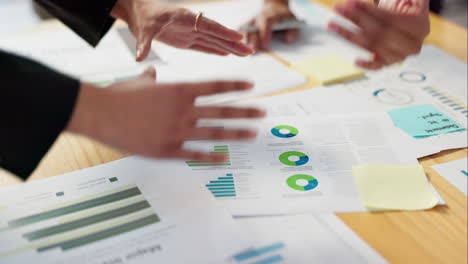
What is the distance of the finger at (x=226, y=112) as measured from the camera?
569 mm

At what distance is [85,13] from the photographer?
0.93 meters

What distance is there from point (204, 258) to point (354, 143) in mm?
354

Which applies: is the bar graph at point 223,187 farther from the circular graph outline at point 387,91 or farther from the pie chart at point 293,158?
the circular graph outline at point 387,91

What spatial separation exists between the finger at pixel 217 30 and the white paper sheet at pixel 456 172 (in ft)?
1.47

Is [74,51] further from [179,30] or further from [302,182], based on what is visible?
[302,182]

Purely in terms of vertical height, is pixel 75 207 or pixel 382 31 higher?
pixel 382 31

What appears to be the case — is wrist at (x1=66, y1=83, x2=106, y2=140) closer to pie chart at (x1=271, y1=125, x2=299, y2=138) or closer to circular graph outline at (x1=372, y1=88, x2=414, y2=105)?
pie chart at (x1=271, y1=125, x2=299, y2=138)

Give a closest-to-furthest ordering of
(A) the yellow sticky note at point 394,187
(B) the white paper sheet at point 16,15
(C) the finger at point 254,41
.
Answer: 1. (A) the yellow sticky note at point 394,187
2. (C) the finger at point 254,41
3. (B) the white paper sheet at point 16,15

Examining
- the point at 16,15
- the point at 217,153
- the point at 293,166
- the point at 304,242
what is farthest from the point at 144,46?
the point at 16,15

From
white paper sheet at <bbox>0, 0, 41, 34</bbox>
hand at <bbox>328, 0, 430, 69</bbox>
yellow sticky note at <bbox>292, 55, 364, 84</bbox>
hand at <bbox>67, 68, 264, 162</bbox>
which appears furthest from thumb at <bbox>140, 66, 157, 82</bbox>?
white paper sheet at <bbox>0, 0, 41, 34</bbox>

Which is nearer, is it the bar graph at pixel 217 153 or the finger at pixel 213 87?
the finger at pixel 213 87

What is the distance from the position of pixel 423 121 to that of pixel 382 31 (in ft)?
0.65

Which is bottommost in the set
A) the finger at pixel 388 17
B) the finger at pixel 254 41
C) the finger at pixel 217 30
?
the finger at pixel 217 30

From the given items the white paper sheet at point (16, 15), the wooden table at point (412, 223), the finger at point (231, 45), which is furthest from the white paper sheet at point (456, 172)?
the white paper sheet at point (16, 15)
